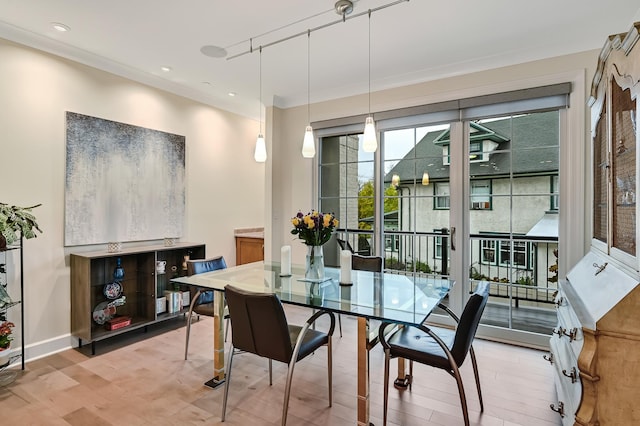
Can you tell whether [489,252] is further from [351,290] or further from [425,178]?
[351,290]

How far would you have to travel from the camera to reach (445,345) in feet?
6.21

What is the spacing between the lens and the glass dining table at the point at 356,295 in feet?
6.22

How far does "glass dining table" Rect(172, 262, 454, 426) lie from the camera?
189cm

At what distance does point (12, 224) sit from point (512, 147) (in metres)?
4.27

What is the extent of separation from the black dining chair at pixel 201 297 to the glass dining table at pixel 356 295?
252 mm

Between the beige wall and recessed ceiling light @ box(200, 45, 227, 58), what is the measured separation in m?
1.40

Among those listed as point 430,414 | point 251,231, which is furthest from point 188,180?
A: point 430,414

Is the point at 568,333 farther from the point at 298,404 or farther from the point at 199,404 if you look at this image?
the point at 199,404

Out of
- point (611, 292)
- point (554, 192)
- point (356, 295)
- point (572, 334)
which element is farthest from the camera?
point (554, 192)

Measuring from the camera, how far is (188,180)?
4242mm

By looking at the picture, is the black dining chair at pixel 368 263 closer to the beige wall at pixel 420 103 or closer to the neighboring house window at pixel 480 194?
the neighboring house window at pixel 480 194

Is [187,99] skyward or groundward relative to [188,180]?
skyward

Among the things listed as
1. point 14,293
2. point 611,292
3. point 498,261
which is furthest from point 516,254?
point 14,293

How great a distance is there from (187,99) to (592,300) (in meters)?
4.36
